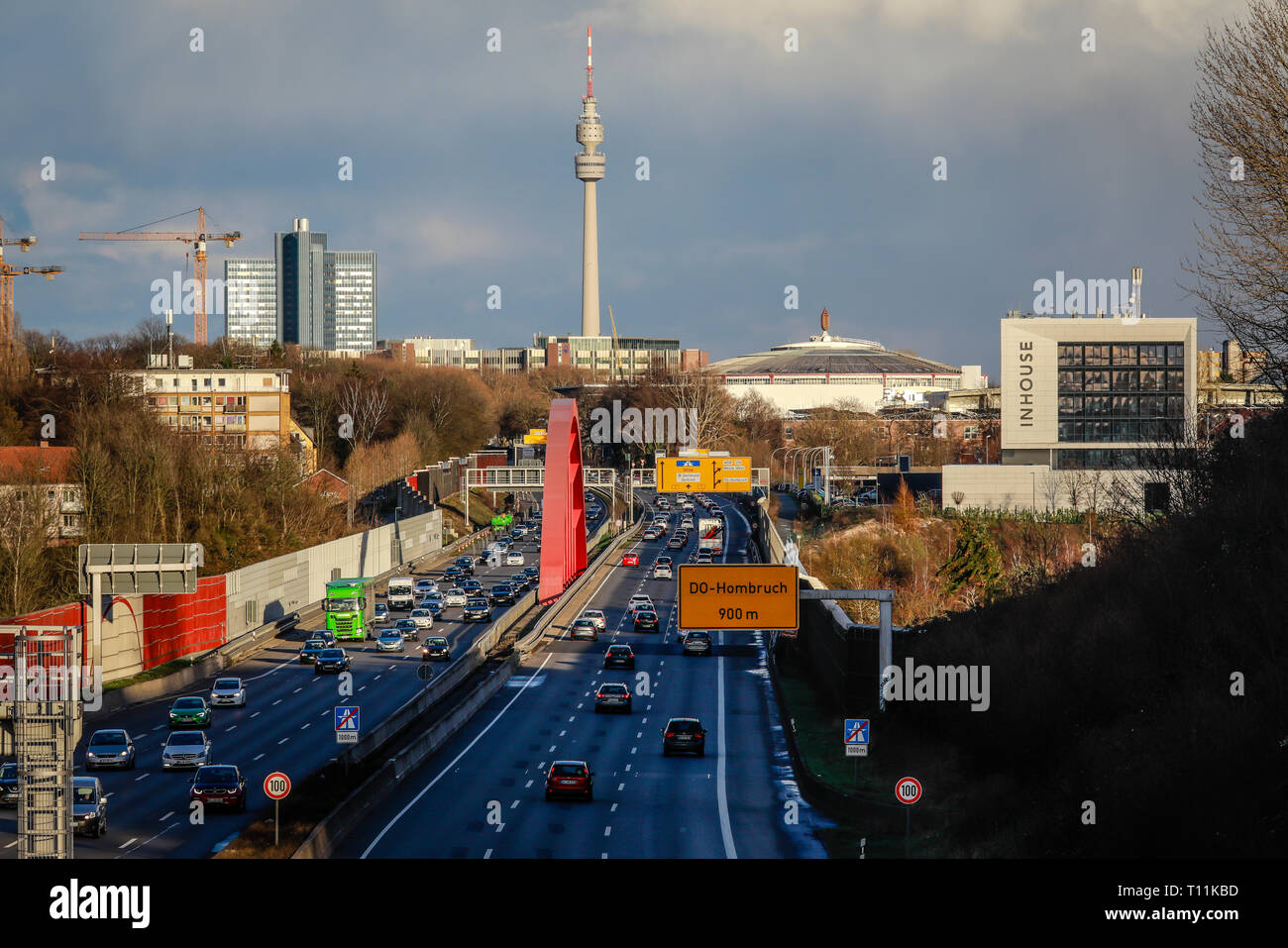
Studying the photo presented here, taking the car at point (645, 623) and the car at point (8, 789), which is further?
the car at point (645, 623)

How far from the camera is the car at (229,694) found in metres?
46.2

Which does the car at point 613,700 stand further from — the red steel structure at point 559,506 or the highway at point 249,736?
the red steel structure at point 559,506

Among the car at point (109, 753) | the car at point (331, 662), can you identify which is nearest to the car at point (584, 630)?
the car at point (331, 662)

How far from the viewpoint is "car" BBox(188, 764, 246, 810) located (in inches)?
1171

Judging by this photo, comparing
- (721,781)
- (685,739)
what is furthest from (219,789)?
(685,739)

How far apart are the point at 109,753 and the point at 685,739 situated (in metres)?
13.6

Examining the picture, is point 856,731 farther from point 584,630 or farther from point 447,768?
point 584,630

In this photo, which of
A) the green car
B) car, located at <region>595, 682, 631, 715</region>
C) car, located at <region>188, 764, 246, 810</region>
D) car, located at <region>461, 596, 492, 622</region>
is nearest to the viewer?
car, located at <region>188, 764, 246, 810</region>

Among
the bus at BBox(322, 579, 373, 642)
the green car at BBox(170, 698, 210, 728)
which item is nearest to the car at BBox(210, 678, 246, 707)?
the green car at BBox(170, 698, 210, 728)

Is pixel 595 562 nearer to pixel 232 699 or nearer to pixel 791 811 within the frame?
pixel 232 699

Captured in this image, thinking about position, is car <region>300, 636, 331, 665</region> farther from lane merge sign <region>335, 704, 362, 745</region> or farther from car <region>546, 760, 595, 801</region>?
car <region>546, 760, 595, 801</region>
